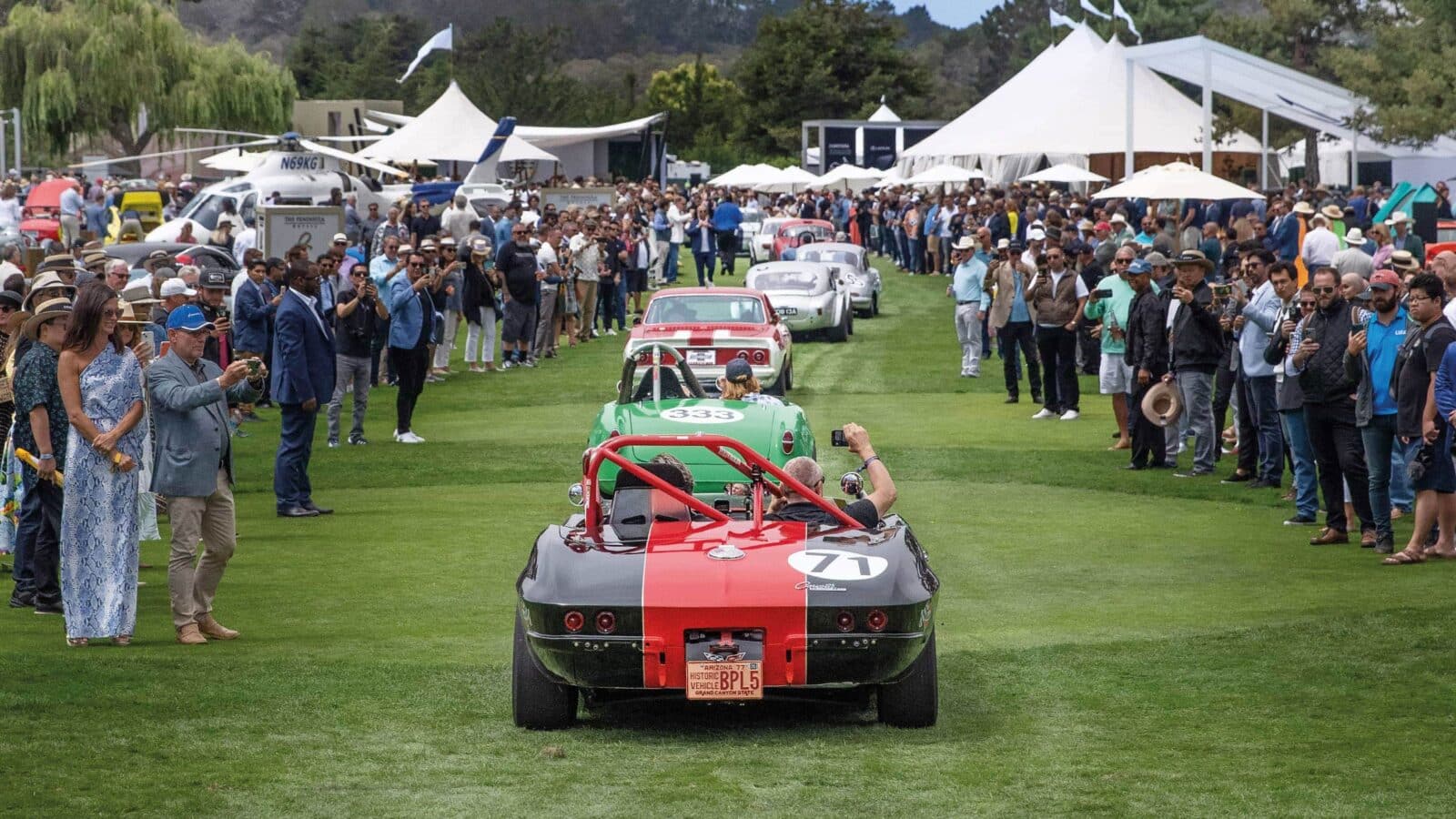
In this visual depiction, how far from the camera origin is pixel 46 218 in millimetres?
44969

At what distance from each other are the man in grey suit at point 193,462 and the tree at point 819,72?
351ft

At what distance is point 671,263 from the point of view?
1991 inches

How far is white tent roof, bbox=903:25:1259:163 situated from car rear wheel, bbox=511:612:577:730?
46.9 metres

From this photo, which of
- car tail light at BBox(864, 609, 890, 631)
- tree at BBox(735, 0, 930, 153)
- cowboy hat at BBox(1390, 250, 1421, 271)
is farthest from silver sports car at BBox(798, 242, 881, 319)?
tree at BBox(735, 0, 930, 153)

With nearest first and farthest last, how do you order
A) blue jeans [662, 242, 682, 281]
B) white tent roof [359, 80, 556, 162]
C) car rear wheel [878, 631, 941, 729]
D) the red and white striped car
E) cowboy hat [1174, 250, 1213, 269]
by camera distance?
car rear wheel [878, 631, 941, 729] → cowboy hat [1174, 250, 1213, 269] → the red and white striped car → blue jeans [662, 242, 682, 281] → white tent roof [359, 80, 556, 162]

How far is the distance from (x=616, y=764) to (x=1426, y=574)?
23.3 feet

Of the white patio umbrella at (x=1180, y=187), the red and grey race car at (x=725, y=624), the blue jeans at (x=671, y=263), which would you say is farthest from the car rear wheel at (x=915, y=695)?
the blue jeans at (x=671, y=263)

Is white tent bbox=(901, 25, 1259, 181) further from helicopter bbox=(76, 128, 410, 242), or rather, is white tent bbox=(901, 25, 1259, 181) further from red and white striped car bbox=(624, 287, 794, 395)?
red and white striped car bbox=(624, 287, 794, 395)

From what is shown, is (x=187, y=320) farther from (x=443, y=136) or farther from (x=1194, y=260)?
(x=443, y=136)

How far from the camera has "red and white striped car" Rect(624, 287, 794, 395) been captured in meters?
23.6

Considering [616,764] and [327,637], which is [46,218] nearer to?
[327,637]

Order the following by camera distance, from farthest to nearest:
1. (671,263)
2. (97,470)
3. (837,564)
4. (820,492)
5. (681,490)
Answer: (671,263) < (97,470) < (820,492) < (681,490) < (837,564)

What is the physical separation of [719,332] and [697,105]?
109968 mm

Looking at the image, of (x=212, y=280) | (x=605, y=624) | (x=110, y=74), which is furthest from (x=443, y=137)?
(x=605, y=624)
